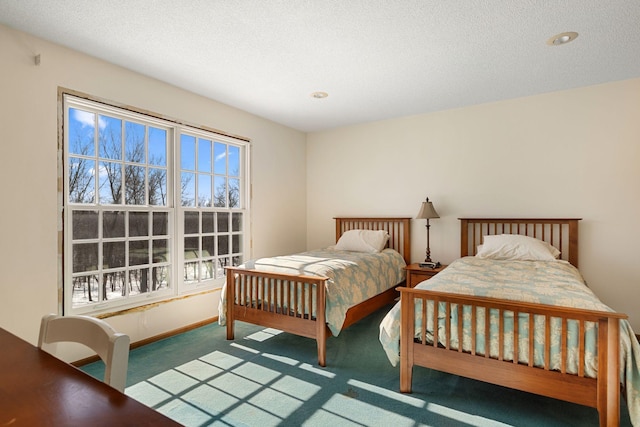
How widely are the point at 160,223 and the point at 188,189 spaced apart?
478 mm

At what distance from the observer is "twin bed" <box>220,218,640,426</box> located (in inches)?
70.5

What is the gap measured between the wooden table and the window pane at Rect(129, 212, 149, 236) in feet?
7.87

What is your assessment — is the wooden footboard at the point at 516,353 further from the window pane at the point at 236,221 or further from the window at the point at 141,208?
the window pane at the point at 236,221

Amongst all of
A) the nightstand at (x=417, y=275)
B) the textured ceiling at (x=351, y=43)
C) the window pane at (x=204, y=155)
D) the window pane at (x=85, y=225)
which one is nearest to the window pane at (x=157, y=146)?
the window pane at (x=204, y=155)

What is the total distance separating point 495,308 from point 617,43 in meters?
2.33

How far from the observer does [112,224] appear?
306 cm

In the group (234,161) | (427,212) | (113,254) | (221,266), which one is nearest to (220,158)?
(234,161)

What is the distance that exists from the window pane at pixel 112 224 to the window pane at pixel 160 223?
12.4 inches

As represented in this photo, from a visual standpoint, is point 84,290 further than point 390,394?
Yes

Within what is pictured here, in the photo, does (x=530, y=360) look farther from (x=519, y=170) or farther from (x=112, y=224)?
(x=112, y=224)

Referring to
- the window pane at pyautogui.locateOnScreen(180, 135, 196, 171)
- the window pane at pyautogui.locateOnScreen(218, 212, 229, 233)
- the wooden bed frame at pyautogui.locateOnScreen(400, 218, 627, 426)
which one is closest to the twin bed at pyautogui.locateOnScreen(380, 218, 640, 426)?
the wooden bed frame at pyautogui.locateOnScreen(400, 218, 627, 426)

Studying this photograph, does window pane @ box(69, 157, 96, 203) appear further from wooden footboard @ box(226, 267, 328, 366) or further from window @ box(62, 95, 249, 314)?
wooden footboard @ box(226, 267, 328, 366)

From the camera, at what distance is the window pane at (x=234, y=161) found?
13.9 feet

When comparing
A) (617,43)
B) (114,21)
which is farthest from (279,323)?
(617,43)
